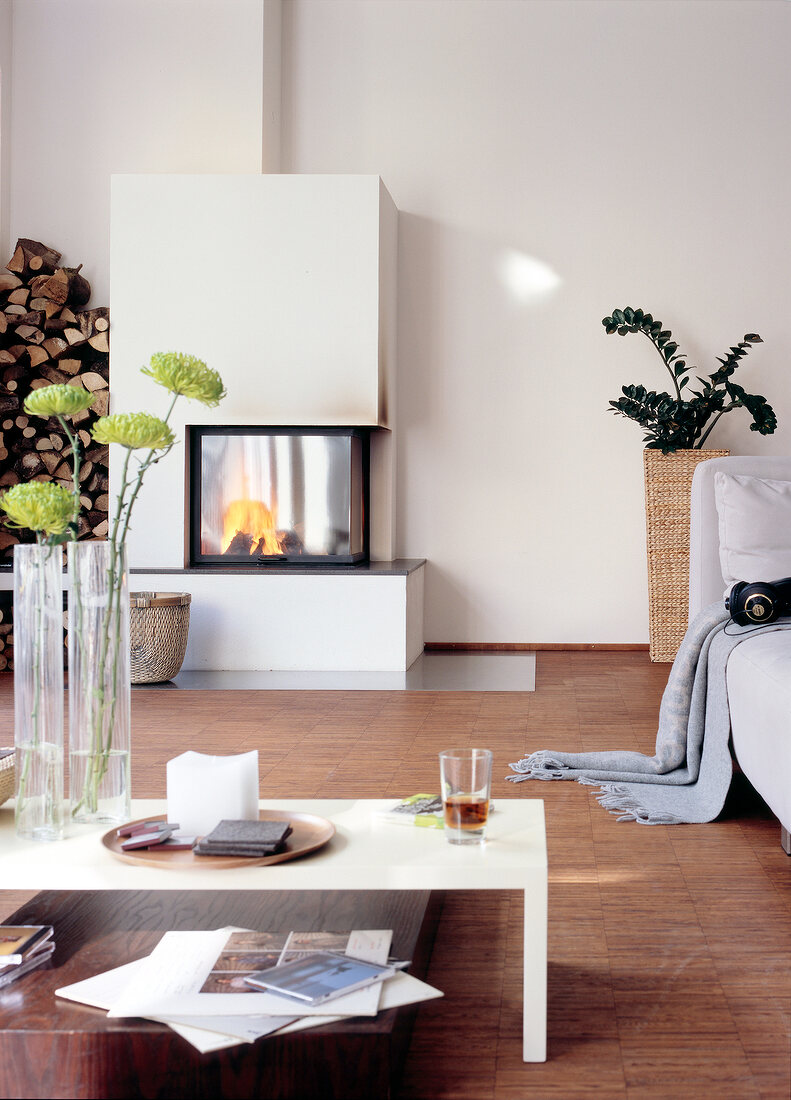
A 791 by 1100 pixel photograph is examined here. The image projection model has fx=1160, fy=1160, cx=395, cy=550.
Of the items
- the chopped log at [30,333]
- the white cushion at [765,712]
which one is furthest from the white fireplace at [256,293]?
the white cushion at [765,712]

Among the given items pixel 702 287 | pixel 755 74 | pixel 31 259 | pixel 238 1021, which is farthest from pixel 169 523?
pixel 238 1021

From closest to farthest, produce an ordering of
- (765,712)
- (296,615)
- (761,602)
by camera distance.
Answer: (765,712) < (761,602) < (296,615)

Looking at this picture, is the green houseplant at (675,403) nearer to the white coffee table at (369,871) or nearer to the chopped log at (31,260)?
the chopped log at (31,260)

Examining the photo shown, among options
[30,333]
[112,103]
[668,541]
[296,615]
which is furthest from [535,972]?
[112,103]

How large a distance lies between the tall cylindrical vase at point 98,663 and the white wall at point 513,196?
432 cm

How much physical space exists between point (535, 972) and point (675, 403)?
4095 millimetres

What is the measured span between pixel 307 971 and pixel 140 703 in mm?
2942

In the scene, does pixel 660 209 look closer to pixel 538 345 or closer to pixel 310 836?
pixel 538 345

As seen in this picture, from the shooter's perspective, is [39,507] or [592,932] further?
[592,932]

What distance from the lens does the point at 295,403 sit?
5.20m

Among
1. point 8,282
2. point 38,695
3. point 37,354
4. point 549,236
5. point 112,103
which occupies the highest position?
point 112,103

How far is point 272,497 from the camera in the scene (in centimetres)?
531

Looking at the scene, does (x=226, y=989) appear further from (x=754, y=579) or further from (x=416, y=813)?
(x=754, y=579)

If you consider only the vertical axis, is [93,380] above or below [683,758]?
above
